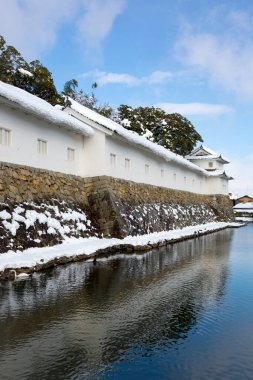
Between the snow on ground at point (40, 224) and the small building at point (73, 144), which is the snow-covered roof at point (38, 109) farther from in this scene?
the snow on ground at point (40, 224)

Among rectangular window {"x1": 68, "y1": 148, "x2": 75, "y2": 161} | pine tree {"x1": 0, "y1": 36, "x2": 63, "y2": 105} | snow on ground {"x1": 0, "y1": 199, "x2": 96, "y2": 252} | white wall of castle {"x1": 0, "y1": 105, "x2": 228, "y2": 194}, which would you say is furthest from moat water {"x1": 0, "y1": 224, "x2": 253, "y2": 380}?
pine tree {"x1": 0, "y1": 36, "x2": 63, "y2": 105}

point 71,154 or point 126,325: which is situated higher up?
point 71,154

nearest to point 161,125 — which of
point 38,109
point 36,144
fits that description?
point 36,144

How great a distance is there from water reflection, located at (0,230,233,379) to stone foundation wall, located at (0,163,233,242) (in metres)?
3.79

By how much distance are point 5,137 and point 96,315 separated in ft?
28.2

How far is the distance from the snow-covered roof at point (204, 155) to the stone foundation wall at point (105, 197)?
17156mm

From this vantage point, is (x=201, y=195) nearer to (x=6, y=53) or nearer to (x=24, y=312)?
(x=6, y=53)

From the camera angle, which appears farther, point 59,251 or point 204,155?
point 204,155

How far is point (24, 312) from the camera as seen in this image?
20.9ft

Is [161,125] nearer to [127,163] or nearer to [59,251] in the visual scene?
[127,163]

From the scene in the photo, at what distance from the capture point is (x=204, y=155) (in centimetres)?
4409

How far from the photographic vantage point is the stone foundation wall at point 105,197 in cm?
1291

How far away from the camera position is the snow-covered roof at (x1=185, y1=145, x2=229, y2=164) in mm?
43062

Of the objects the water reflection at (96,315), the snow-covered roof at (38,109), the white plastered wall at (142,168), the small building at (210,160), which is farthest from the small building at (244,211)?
the water reflection at (96,315)
